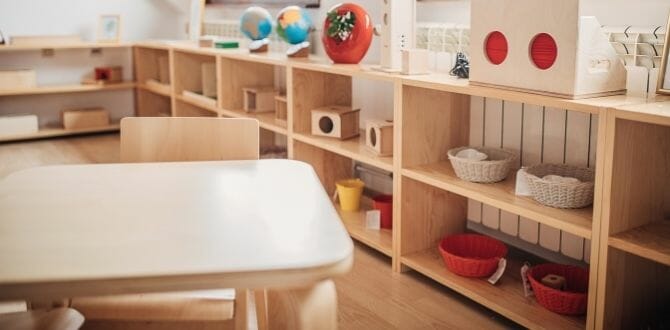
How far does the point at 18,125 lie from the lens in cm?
468

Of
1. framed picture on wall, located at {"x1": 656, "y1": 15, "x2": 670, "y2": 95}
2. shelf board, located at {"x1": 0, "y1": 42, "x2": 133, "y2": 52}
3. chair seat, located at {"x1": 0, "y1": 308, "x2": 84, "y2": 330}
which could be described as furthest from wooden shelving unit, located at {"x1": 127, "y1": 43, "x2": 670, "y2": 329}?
shelf board, located at {"x1": 0, "y1": 42, "x2": 133, "y2": 52}

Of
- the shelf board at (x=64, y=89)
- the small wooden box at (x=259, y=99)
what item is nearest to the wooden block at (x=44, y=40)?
the shelf board at (x=64, y=89)

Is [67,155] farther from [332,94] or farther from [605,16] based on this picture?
[605,16]

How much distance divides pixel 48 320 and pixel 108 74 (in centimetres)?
391

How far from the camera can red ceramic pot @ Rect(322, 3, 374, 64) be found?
2.71 m

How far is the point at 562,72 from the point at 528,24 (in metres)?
0.19

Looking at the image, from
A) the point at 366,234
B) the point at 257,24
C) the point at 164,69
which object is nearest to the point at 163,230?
the point at 366,234

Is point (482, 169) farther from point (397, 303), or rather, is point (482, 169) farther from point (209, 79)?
point (209, 79)

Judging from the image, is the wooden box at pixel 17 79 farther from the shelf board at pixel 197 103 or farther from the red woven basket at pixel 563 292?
the red woven basket at pixel 563 292

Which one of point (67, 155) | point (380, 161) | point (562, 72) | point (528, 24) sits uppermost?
point (528, 24)

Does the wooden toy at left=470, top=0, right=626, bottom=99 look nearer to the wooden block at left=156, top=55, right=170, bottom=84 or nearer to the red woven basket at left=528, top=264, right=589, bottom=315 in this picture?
the red woven basket at left=528, top=264, right=589, bottom=315

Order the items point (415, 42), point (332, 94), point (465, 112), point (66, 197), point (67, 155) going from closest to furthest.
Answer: point (66, 197)
point (465, 112)
point (415, 42)
point (332, 94)
point (67, 155)

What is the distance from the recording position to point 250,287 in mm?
929

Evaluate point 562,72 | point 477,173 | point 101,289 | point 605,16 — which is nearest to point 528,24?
point 562,72
